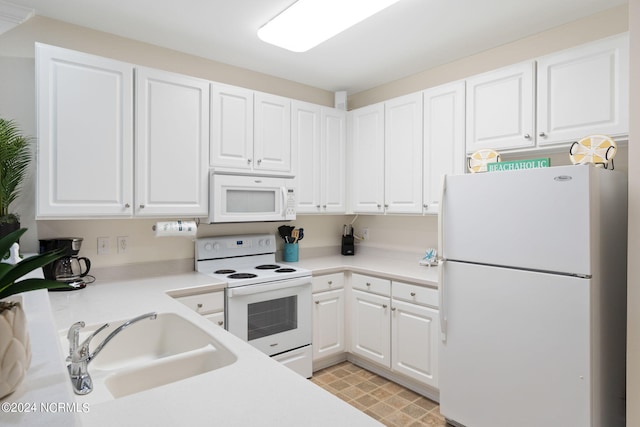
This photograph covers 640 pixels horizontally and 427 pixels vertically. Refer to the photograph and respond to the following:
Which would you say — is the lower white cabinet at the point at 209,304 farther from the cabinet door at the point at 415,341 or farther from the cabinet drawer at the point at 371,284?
the cabinet door at the point at 415,341

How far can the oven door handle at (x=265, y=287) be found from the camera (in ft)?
8.04

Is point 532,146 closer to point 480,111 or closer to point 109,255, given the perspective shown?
point 480,111

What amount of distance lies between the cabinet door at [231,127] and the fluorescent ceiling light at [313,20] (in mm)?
490

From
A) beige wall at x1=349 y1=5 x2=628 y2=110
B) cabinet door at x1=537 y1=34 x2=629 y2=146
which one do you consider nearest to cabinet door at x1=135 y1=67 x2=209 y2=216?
beige wall at x1=349 y1=5 x2=628 y2=110

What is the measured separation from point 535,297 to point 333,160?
203 centimetres

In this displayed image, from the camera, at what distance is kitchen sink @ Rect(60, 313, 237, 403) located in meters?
1.27

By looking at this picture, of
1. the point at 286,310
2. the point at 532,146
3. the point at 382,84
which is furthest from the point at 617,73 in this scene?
the point at 286,310

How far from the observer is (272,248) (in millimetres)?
3248

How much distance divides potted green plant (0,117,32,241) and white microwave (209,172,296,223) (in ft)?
3.47

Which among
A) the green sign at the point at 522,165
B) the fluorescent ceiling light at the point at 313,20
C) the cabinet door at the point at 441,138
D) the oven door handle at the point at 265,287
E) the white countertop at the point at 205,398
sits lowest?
the oven door handle at the point at 265,287

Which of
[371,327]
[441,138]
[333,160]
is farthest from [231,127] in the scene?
[371,327]

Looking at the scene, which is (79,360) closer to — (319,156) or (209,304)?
(209,304)

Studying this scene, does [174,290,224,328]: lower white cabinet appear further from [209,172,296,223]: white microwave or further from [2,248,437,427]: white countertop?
[2,248,437,427]: white countertop

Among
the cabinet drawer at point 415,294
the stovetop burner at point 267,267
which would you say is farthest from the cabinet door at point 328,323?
the cabinet drawer at point 415,294
